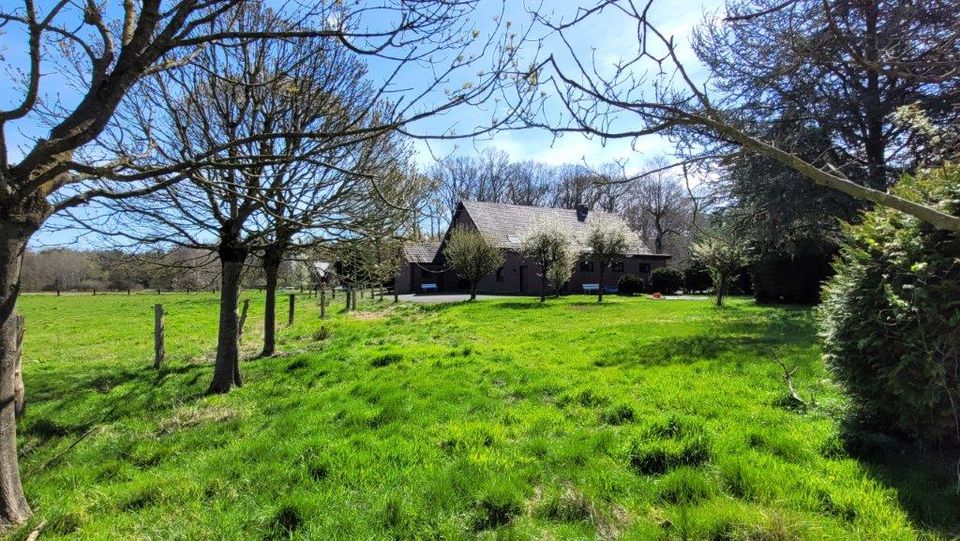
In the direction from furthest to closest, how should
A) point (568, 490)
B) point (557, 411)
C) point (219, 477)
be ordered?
1. point (557, 411)
2. point (219, 477)
3. point (568, 490)

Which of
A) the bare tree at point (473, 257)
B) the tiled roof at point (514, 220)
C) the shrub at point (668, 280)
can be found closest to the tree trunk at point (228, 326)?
the bare tree at point (473, 257)

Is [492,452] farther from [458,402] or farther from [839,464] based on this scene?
[839,464]

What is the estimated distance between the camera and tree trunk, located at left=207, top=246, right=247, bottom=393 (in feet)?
23.5

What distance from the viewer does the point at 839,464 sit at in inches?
142

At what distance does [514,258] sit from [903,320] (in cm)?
3118

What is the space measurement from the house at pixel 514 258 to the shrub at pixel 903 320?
2777 cm

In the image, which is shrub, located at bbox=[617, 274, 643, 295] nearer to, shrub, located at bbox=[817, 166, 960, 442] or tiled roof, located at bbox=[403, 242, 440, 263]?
tiled roof, located at bbox=[403, 242, 440, 263]

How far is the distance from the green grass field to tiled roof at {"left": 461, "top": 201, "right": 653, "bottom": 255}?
2622cm

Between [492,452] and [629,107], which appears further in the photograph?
[492,452]

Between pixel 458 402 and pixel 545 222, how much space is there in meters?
21.3

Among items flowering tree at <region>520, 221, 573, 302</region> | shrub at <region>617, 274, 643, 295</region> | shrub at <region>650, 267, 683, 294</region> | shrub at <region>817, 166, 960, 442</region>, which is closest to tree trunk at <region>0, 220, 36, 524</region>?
shrub at <region>817, 166, 960, 442</region>

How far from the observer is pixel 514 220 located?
122 feet

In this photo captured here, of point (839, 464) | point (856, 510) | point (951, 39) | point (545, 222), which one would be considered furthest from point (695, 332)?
point (545, 222)

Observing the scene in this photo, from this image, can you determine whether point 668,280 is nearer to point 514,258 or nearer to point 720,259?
point 514,258
